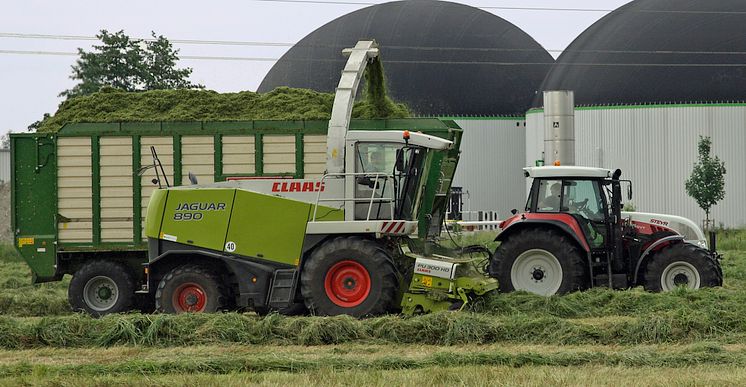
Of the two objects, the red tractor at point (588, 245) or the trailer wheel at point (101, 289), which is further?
the trailer wheel at point (101, 289)

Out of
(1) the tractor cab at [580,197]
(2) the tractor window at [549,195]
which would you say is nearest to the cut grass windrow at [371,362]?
(1) the tractor cab at [580,197]

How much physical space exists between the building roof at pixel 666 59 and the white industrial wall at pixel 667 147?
488 millimetres

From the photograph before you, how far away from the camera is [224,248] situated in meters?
16.8

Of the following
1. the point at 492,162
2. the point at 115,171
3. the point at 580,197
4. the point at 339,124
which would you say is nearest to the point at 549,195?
the point at 580,197

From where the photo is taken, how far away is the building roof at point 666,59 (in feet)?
139

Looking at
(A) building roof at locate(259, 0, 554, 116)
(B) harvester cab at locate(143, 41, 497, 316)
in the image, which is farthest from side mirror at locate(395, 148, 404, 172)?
(A) building roof at locate(259, 0, 554, 116)

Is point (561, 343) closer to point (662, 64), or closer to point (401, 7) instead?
point (662, 64)

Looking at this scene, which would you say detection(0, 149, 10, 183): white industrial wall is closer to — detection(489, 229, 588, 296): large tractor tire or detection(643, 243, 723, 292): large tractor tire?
detection(489, 229, 588, 296): large tractor tire

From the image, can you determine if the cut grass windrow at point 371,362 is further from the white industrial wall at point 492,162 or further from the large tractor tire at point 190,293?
the white industrial wall at point 492,162

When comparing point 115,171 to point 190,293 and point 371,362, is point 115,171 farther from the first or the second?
point 371,362

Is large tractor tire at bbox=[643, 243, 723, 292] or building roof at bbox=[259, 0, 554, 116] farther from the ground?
building roof at bbox=[259, 0, 554, 116]

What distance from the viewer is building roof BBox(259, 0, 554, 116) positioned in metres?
48.8

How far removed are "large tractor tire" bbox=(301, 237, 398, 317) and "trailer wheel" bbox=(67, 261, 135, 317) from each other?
11.7 feet

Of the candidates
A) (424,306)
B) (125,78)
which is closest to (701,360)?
(424,306)
